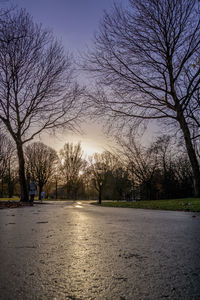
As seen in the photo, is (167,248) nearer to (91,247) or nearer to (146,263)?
A: (146,263)

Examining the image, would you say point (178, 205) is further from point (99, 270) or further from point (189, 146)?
point (99, 270)

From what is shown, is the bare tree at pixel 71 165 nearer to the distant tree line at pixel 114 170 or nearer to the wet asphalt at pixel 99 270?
the distant tree line at pixel 114 170

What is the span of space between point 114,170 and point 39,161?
14255mm

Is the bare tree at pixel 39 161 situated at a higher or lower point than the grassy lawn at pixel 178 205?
higher

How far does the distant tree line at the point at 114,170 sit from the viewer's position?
24.7m

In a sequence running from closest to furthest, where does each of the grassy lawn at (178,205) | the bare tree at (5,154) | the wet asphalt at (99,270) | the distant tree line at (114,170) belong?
1. the wet asphalt at (99,270)
2. the grassy lawn at (178,205)
3. the distant tree line at (114,170)
4. the bare tree at (5,154)

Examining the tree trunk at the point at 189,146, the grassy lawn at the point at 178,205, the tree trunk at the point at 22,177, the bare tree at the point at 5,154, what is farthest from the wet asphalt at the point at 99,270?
the bare tree at the point at 5,154

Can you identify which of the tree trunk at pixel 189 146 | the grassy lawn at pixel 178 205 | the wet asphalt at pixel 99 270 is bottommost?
the grassy lawn at pixel 178 205

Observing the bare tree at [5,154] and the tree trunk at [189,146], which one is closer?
the tree trunk at [189,146]

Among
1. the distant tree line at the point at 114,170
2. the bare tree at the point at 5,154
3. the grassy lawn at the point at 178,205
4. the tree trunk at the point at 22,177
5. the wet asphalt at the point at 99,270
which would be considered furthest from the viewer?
the bare tree at the point at 5,154

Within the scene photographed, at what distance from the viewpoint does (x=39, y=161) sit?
37875mm

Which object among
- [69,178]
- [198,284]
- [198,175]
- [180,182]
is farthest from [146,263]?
[69,178]

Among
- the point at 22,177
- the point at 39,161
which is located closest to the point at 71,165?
the point at 39,161

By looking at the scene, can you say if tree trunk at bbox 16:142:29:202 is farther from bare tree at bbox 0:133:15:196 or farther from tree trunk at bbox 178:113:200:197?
bare tree at bbox 0:133:15:196
